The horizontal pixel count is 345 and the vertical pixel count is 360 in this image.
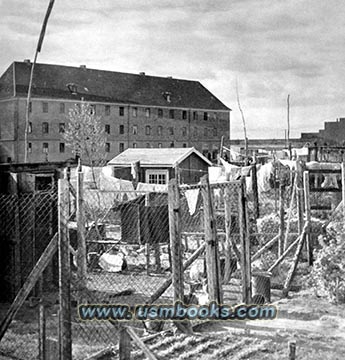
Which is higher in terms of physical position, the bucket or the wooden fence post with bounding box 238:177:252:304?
the wooden fence post with bounding box 238:177:252:304

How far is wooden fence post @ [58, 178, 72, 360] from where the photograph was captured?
5340mm

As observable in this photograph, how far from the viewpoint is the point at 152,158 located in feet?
118

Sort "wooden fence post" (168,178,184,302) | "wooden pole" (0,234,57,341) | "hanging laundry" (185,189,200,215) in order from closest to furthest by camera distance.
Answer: "wooden pole" (0,234,57,341)
"wooden fence post" (168,178,184,302)
"hanging laundry" (185,189,200,215)

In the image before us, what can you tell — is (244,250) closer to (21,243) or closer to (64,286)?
(64,286)

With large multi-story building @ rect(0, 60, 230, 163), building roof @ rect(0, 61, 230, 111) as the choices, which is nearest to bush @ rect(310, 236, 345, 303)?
large multi-story building @ rect(0, 60, 230, 163)

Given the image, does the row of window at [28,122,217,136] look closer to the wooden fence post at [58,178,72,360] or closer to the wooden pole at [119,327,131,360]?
the wooden fence post at [58,178,72,360]

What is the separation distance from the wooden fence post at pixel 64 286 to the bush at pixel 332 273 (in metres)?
5.52

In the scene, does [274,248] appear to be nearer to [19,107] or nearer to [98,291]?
[98,291]

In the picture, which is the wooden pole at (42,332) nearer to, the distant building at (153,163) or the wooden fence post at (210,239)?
the wooden fence post at (210,239)

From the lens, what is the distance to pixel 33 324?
27.2 ft

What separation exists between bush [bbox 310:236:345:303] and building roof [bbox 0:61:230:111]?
176 ft

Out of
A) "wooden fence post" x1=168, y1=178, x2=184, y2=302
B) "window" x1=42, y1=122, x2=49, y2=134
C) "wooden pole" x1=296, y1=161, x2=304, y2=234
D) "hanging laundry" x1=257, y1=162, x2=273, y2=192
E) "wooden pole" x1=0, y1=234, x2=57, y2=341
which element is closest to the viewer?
"wooden pole" x1=0, y1=234, x2=57, y2=341

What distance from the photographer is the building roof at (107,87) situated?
61312mm

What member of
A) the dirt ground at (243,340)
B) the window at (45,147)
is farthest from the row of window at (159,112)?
the dirt ground at (243,340)
